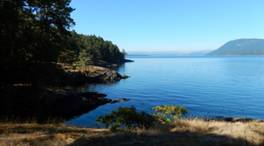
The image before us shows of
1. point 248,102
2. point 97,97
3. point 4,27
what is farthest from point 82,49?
point 4,27

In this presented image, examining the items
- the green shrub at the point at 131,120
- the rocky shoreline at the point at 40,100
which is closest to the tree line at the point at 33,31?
the rocky shoreline at the point at 40,100

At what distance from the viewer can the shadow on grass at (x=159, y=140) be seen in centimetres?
837

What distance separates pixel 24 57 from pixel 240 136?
2554cm

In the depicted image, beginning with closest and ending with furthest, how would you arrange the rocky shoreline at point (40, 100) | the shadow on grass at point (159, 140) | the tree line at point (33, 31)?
the shadow on grass at point (159, 140)
the tree line at point (33, 31)
the rocky shoreline at point (40, 100)

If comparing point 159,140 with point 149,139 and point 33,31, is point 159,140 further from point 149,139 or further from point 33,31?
point 33,31

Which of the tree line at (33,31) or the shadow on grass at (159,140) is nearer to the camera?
the shadow on grass at (159,140)

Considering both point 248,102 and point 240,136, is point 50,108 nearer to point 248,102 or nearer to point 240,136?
point 248,102

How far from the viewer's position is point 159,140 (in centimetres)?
862

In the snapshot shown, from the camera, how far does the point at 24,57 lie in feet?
102

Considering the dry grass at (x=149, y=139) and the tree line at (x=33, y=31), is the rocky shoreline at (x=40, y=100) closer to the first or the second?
the tree line at (x=33, y=31)

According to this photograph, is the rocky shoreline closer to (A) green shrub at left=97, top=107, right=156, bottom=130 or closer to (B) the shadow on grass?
(A) green shrub at left=97, top=107, right=156, bottom=130

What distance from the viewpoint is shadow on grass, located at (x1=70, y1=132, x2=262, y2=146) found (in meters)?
8.37

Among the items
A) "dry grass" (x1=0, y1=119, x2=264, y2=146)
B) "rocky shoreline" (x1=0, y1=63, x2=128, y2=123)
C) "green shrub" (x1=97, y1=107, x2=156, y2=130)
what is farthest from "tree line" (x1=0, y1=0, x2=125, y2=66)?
"dry grass" (x1=0, y1=119, x2=264, y2=146)

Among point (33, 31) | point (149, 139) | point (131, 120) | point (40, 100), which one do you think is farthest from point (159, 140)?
point (40, 100)
